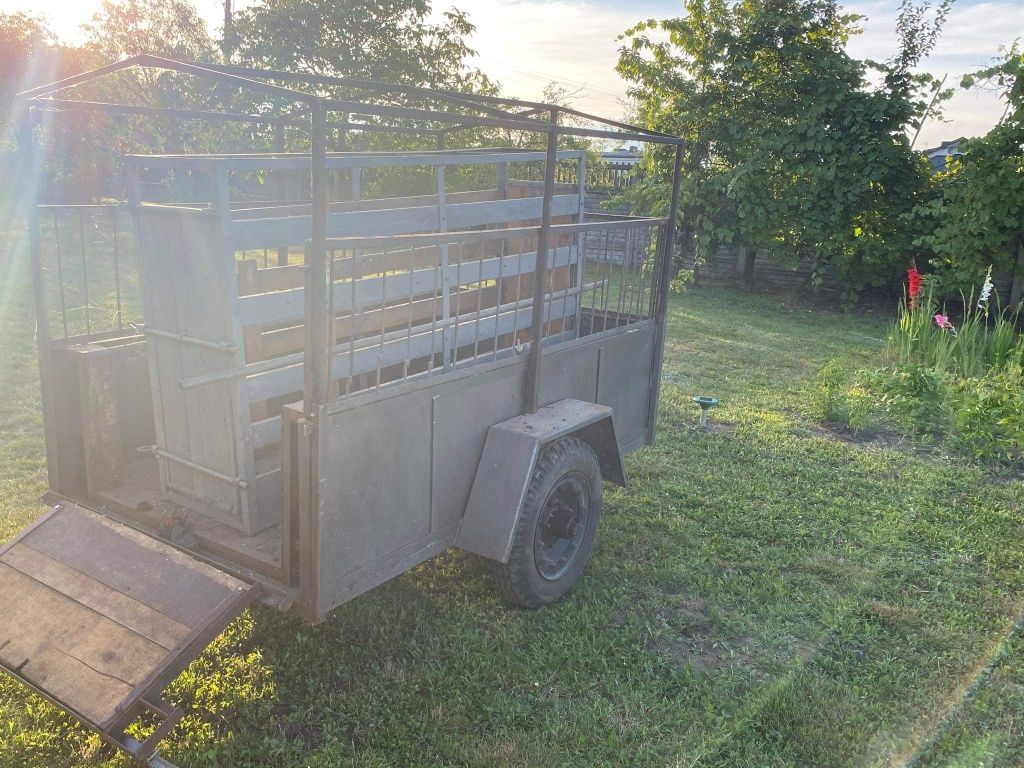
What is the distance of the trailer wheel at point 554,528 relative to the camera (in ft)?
11.7

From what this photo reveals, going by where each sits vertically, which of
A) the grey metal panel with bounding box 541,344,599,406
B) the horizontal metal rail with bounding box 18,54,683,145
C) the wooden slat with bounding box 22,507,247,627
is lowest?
the wooden slat with bounding box 22,507,247,627

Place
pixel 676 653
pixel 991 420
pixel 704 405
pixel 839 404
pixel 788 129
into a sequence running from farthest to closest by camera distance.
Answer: pixel 788 129 < pixel 839 404 < pixel 704 405 < pixel 991 420 < pixel 676 653

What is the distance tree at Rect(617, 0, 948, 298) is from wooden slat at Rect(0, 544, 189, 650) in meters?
11.3

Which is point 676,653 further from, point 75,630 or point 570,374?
point 75,630

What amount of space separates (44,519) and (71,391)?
23.3 inches

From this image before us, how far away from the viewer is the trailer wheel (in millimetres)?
3562

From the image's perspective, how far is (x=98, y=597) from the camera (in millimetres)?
2938

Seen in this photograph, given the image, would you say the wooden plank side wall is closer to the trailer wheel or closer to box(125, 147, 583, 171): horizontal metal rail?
box(125, 147, 583, 171): horizontal metal rail

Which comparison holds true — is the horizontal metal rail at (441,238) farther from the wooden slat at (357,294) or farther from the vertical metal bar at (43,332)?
the vertical metal bar at (43,332)

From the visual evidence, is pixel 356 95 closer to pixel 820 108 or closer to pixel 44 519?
pixel 820 108

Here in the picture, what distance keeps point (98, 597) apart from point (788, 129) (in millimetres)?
12074

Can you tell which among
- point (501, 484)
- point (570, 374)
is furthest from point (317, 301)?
point (570, 374)

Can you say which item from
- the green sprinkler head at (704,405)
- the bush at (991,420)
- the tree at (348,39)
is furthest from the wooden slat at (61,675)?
the tree at (348,39)

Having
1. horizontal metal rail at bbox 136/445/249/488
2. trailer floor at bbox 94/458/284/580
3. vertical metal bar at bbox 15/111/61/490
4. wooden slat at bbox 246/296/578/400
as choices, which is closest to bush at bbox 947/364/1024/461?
wooden slat at bbox 246/296/578/400
